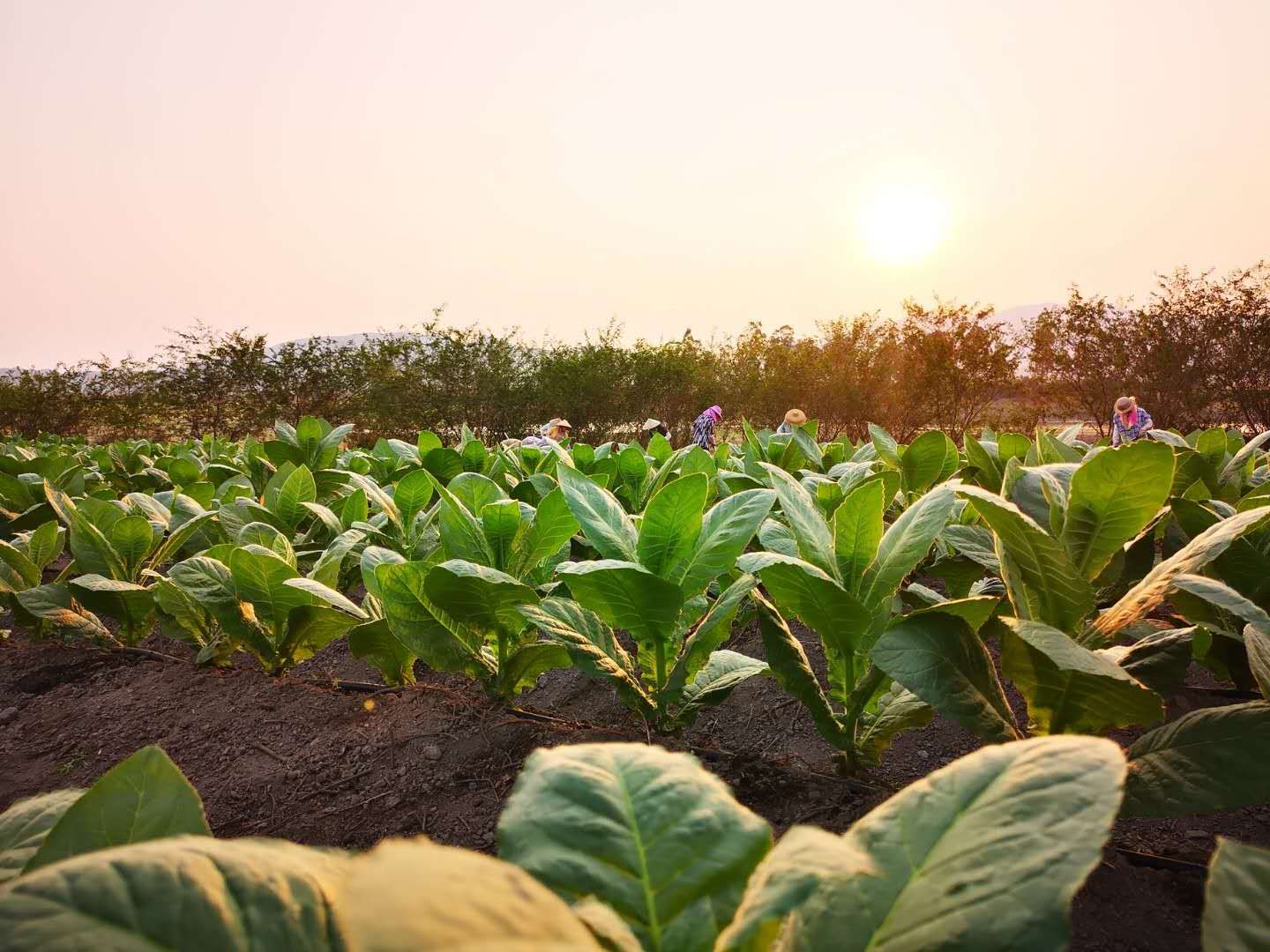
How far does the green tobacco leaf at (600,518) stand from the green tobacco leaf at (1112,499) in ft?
2.89

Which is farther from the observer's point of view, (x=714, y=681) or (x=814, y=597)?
(x=714, y=681)

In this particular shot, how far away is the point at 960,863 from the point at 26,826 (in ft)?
2.64

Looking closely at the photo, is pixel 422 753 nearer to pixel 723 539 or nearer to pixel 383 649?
pixel 383 649

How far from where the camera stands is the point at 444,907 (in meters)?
0.28

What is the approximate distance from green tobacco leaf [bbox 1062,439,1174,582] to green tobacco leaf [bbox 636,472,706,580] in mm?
704

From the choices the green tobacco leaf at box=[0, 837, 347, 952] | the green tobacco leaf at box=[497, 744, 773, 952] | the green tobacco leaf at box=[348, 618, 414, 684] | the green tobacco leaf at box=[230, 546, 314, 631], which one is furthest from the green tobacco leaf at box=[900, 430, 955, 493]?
the green tobacco leaf at box=[0, 837, 347, 952]

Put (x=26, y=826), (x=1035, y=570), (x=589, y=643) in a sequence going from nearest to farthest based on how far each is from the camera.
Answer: (x=26, y=826) → (x=1035, y=570) → (x=589, y=643)

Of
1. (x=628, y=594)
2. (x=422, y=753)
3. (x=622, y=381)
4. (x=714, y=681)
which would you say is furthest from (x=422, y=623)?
(x=622, y=381)

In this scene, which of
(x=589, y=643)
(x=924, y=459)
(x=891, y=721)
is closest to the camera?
(x=891, y=721)

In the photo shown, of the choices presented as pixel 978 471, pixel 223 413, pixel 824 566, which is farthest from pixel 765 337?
pixel 824 566

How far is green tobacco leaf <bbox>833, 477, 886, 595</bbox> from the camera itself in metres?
1.39

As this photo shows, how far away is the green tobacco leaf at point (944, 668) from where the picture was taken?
1.05 m

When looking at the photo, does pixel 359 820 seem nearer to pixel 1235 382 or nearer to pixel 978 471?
pixel 978 471

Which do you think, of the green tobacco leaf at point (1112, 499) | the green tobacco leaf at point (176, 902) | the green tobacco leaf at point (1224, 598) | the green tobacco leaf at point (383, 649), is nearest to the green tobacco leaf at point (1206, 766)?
the green tobacco leaf at point (1224, 598)
